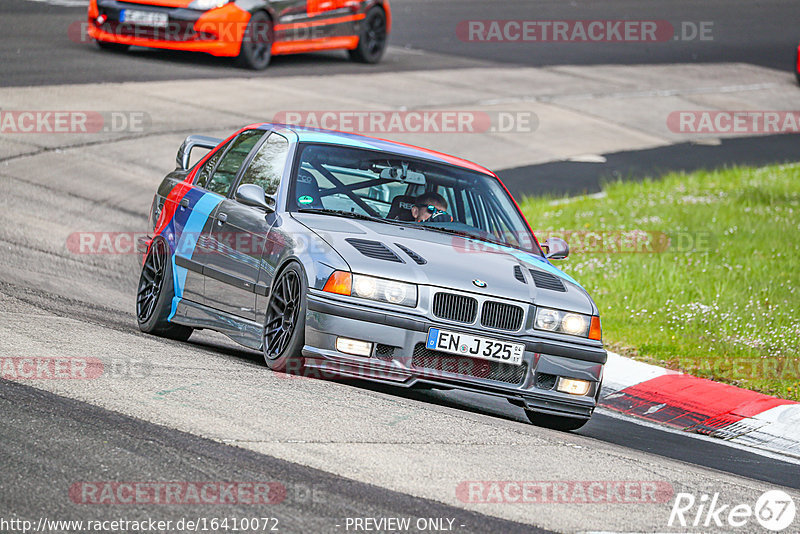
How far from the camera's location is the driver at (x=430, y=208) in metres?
8.21

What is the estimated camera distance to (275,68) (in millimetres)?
21656

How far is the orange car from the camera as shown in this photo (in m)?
19.1

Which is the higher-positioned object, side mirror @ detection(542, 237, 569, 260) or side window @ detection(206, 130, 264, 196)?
side window @ detection(206, 130, 264, 196)

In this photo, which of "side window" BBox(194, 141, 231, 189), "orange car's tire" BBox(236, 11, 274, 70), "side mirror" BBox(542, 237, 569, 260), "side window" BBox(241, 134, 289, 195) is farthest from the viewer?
"orange car's tire" BBox(236, 11, 274, 70)

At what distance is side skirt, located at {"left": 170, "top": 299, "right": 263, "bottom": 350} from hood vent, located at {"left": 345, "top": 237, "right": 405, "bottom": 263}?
0.84m

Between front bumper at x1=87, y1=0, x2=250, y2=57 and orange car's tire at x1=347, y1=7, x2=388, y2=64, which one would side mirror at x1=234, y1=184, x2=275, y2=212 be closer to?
front bumper at x1=87, y1=0, x2=250, y2=57

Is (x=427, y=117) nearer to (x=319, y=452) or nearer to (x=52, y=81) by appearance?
(x=52, y=81)

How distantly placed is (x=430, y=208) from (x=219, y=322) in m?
1.57

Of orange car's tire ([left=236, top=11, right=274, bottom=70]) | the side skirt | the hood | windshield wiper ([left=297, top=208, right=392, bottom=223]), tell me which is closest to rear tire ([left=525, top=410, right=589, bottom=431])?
the hood

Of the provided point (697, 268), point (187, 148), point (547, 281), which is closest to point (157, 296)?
point (187, 148)

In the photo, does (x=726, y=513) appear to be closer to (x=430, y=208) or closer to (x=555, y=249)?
(x=555, y=249)

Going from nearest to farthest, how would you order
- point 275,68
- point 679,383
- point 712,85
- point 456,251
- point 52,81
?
1. point 456,251
2. point 679,383
3. point 52,81
4. point 275,68
5. point 712,85

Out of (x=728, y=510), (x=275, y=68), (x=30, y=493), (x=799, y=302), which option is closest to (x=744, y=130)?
(x=275, y=68)

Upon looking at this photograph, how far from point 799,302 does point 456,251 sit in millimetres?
4948
